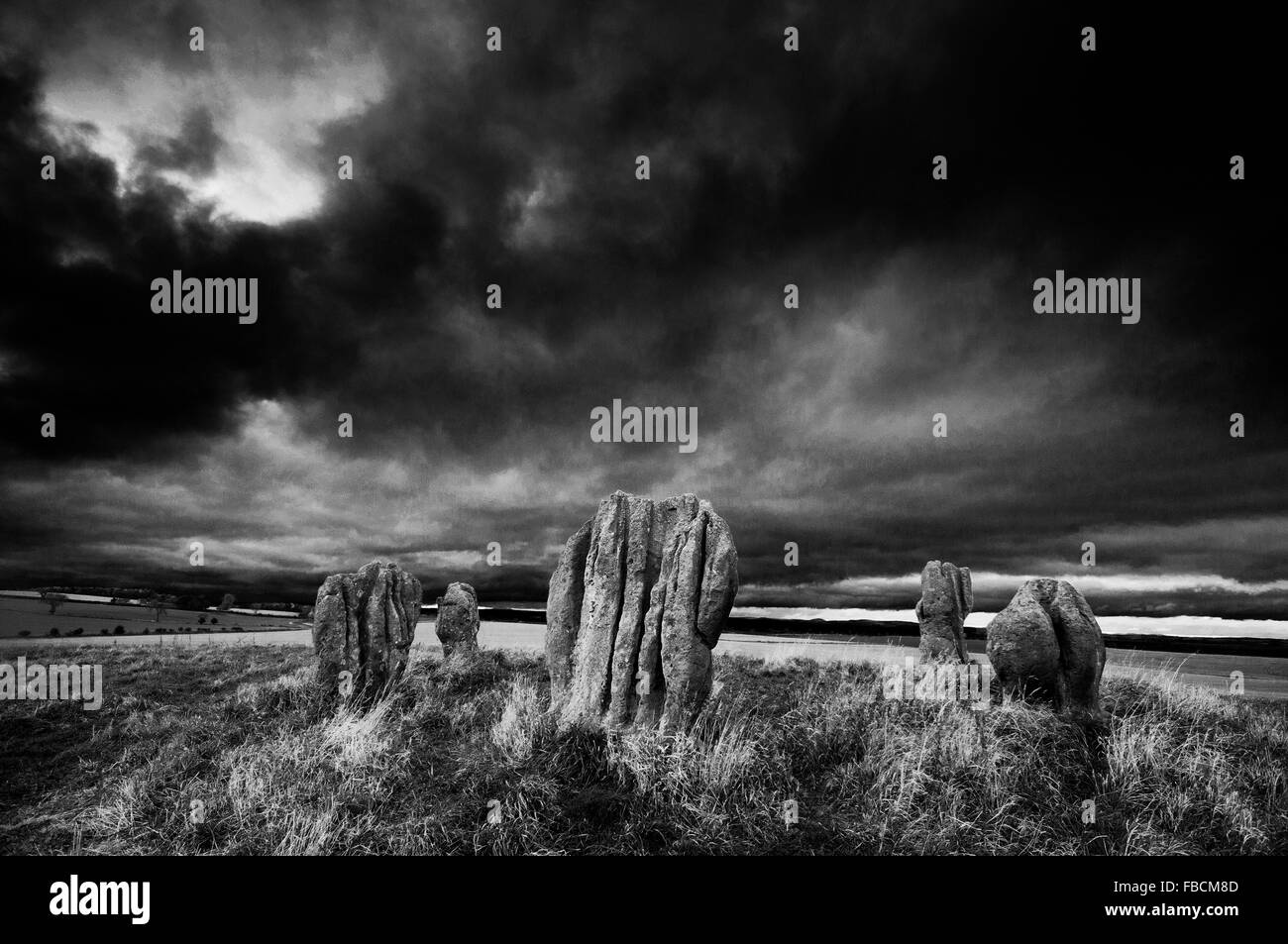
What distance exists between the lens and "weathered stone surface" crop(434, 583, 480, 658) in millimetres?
22203

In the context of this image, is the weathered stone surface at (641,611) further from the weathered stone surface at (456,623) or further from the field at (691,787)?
the weathered stone surface at (456,623)

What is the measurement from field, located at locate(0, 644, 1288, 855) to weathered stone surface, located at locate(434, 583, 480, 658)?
31.4 feet

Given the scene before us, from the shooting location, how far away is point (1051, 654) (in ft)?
37.4

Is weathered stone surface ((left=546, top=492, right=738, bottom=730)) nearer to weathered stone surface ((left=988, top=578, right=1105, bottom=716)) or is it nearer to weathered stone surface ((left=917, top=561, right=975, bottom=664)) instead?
weathered stone surface ((left=988, top=578, right=1105, bottom=716))

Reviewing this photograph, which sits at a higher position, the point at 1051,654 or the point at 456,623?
the point at 1051,654

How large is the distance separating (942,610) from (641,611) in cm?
1137

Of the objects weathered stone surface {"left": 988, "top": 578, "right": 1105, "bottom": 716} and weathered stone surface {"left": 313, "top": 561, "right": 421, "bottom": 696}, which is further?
weathered stone surface {"left": 313, "top": 561, "right": 421, "bottom": 696}

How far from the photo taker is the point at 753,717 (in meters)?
11.0

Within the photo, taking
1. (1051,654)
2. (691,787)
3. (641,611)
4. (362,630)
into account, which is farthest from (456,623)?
(1051,654)

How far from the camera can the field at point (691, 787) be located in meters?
7.37

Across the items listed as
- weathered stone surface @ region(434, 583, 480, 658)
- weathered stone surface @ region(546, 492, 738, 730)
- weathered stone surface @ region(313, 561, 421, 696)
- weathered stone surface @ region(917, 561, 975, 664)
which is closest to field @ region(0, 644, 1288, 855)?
weathered stone surface @ region(546, 492, 738, 730)

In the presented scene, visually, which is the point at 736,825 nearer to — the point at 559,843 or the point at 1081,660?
the point at 559,843

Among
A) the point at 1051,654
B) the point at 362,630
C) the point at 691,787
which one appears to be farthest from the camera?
the point at 362,630

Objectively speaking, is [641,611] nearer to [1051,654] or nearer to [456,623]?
[1051,654]
